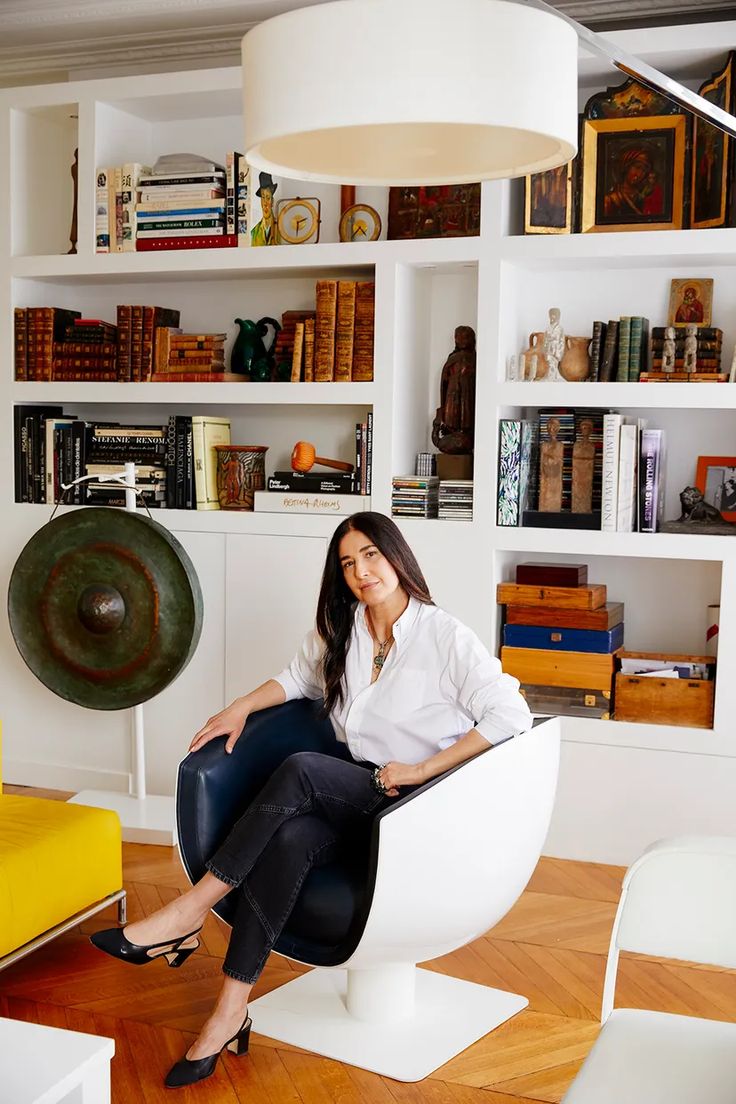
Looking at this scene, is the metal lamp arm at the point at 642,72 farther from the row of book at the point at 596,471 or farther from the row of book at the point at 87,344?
the row of book at the point at 87,344

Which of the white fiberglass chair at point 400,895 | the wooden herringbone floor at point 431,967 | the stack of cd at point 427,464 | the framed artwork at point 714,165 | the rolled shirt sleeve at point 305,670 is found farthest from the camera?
the stack of cd at point 427,464

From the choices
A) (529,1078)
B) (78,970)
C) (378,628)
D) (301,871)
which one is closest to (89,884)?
(78,970)

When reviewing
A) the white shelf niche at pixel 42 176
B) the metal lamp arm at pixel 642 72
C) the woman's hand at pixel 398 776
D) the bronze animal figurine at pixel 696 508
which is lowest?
the woman's hand at pixel 398 776

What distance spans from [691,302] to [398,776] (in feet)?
6.44

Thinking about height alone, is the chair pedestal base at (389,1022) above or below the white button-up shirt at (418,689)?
below

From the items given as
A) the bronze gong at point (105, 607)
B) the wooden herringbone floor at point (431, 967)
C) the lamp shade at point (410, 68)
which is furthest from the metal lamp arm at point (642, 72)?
the bronze gong at point (105, 607)

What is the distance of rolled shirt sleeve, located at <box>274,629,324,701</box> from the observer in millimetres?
2883

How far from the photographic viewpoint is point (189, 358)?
13.6 feet

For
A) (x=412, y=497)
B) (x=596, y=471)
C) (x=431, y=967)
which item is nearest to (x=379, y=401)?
(x=412, y=497)

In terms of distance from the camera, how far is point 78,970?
2.93 meters

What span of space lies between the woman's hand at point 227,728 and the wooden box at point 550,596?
1.22m

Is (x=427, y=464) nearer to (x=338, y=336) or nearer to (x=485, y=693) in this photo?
(x=338, y=336)

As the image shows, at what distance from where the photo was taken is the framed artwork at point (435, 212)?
12.3 feet

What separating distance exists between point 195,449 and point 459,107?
9.29 ft
